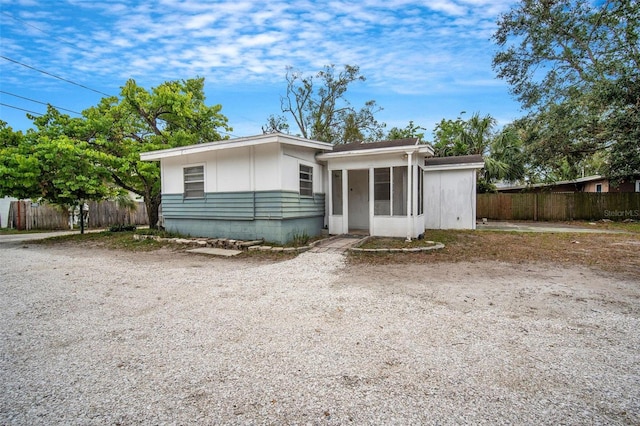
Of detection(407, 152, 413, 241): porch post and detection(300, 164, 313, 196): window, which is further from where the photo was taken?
detection(300, 164, 313, 196): window

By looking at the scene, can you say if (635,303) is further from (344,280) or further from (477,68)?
(477,68)

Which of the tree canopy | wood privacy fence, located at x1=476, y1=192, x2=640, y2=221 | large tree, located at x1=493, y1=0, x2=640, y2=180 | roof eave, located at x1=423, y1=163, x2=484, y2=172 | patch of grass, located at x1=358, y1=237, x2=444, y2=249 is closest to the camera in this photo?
patch of grass, located at x1=358, y1=237, x2=444, y2=249

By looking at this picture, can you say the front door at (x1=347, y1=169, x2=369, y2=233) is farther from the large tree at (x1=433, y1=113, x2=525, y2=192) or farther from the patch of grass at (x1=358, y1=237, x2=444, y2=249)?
the large tree at (x1=433, y1=113, x2=525, y2=192)

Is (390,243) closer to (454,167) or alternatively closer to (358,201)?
(358,201)

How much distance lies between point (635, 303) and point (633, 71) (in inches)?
559

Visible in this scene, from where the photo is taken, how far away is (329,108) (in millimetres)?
23906

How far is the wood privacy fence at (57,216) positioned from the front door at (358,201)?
1358 centimetres

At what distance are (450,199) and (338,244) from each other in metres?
5.99

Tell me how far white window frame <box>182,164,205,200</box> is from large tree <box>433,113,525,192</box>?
1545 centimetres

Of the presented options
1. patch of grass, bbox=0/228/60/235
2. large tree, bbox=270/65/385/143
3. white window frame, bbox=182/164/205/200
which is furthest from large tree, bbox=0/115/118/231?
large tree, bbox=270/65/385/143

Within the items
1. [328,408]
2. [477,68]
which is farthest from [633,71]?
[328,408]

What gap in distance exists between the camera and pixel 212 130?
42.3ft

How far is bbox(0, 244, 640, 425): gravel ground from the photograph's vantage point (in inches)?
78.9

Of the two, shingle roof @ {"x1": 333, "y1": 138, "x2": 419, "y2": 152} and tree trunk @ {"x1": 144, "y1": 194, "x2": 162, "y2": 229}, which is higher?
shingle roof @ {"x1": 333, "y1": 138, "x2": 419, "y2": 152}
